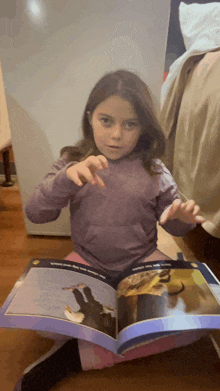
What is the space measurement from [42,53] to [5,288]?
18.7 inches

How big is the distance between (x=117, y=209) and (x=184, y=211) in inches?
5.4

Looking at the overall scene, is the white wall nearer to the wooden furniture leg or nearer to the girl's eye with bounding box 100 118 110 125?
the girl's eye with bounding box 100 118 110 125

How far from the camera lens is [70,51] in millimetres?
478

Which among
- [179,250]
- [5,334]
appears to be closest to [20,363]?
[5,334]

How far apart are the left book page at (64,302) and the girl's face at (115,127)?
8.5 inches

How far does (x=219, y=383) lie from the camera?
0.42m

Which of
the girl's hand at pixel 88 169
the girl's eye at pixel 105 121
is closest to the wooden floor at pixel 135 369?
the girl's hand at pixel 88 169

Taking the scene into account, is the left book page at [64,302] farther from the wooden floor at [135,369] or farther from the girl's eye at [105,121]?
the girl's eye at [105,121]

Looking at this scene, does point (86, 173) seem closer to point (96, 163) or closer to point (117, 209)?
point (96, 163)

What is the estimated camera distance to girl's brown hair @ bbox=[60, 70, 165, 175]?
1.53ft

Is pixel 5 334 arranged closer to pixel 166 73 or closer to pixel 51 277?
pixel 51 277

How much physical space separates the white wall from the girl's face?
6cm

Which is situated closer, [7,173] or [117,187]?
[117,187]

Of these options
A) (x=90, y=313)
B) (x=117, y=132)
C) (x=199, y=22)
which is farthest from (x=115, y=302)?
(x=199, y=22)
